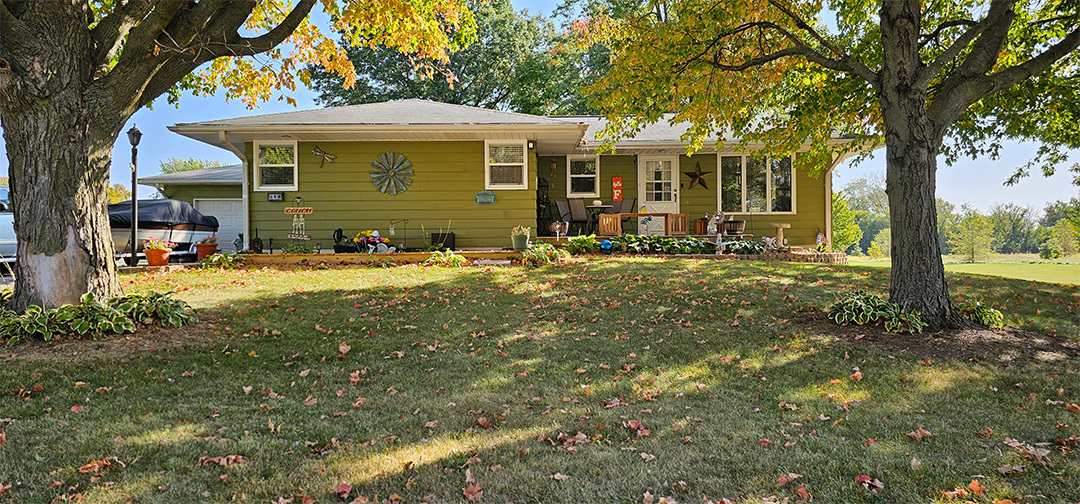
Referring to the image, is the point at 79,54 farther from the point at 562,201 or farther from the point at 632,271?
the point at 562,201

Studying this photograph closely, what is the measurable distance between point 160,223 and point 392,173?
5434 millimetres

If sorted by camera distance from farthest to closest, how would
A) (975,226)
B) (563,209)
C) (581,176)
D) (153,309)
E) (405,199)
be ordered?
(975,226) < (581,176) < (563,209) < (405,199) < (153,309)

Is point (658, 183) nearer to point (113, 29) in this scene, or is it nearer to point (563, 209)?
point (563, 209)

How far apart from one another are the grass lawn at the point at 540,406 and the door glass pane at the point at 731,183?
7.88m

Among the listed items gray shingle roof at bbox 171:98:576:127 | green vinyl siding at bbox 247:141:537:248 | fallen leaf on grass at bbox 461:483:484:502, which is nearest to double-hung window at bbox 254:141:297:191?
green vinyl siding at bbox 247:141:537:248

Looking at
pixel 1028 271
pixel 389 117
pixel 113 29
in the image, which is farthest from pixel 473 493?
pixel 1028 271

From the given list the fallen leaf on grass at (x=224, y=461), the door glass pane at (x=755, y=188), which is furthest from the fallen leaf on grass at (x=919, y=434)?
the door glass pane at (x=755, y=188)

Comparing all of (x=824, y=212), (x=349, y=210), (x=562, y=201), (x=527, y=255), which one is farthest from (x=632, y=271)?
(x=824, y=212)

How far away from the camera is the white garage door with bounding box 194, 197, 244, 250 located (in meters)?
17.1

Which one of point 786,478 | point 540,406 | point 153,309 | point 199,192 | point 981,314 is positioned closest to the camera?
point 786,478

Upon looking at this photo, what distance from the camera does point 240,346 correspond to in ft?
15.9

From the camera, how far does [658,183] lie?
46.8 feet

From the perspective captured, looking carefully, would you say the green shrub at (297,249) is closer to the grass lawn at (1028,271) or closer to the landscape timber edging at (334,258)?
the landscape timber edging at (334,258)

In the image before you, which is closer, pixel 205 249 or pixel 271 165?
pixel 205 249
